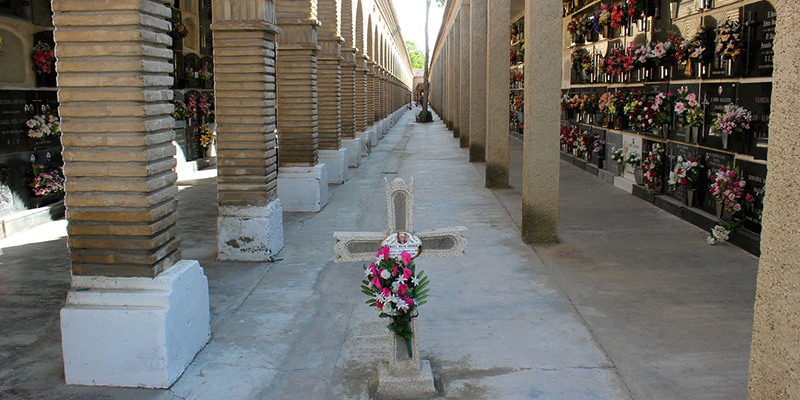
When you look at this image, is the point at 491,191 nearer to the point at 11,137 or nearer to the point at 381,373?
the point at 11,137

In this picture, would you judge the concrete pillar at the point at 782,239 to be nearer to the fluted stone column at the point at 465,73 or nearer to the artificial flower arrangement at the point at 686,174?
the artificial flower arrangement at the point at 686,174

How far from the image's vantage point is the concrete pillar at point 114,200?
4453 millimetres

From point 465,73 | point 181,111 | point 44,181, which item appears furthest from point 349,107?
point 44,181

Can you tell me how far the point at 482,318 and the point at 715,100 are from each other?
5044mm

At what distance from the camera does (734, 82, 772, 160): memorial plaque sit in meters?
7.47

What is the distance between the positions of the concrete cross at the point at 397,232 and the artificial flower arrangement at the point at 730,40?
5285 mm

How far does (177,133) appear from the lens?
14703 millimetres

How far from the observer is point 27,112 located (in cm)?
988

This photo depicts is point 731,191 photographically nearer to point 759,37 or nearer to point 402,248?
point 759,37

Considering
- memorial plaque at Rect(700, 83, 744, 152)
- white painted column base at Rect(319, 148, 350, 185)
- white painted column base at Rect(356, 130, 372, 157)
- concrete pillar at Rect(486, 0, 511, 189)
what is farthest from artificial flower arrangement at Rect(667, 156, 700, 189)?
white painted column base at Rect(356, 130, 372, 157)

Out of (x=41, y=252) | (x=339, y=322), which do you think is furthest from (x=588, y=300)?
(x=41, y=252)

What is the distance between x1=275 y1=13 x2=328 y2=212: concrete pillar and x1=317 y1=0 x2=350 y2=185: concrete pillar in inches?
104

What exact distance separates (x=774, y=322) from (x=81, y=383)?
4071 mm

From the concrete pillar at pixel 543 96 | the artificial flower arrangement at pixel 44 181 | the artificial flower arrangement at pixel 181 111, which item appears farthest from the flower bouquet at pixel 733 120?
Answer: the artificial flower arrangement at pixel 181 111
